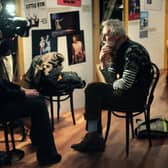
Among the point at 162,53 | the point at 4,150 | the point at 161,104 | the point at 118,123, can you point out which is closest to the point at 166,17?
the point at 162,53

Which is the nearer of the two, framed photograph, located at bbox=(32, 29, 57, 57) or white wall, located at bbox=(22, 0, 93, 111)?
framed photograph, located at bbox=(32, 29, 57, 57)

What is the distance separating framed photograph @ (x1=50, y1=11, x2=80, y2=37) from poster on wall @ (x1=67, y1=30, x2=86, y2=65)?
67mm

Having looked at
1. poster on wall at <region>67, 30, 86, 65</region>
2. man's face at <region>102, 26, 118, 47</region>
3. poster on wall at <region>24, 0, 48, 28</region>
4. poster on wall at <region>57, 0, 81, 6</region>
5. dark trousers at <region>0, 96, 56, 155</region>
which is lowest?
dark trousers at <region>0, 96, 56, 155</region>

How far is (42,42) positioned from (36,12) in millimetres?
307

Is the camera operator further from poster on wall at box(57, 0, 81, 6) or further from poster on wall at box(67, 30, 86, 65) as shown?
poster on wall at box(67, 30, 86, 65)

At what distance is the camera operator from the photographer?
2.79 metres

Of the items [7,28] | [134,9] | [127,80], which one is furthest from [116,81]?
[134,9]

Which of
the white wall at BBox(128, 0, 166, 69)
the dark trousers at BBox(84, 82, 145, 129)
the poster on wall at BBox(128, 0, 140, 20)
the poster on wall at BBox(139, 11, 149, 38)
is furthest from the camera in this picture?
the white wall at BBox(128, 0, 166, 69)

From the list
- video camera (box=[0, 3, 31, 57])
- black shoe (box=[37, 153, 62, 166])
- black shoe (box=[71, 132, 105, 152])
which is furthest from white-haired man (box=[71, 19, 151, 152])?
video camera (box=[0, 3, 31, 57])

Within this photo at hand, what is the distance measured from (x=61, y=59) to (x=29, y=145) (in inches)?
35.6

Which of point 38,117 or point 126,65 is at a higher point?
point 126,65

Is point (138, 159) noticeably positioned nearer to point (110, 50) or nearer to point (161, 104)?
point (110, 50)

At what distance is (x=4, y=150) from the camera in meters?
3.30

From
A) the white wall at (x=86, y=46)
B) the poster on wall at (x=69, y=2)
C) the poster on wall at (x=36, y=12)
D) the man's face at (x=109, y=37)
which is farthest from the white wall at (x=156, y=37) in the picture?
the man's face at (x=109, y=37)
